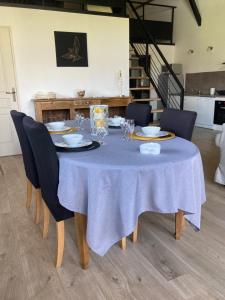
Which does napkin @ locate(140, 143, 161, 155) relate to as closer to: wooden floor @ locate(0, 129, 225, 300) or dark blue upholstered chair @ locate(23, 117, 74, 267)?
dark blue upholstered chair @ locate(23, 117, 74, 267)

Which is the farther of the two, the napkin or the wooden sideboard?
the wooden sideboard

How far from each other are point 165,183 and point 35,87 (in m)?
3.71

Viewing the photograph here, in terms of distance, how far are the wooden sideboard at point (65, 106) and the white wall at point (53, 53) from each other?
32cm

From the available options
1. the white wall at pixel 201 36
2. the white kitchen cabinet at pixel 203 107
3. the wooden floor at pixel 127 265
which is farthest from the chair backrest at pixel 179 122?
the white wall at pixel 201 36

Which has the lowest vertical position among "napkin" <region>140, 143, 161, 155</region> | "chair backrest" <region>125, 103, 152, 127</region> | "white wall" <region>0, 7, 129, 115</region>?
"napkin" <region>140, 143, 161, 155</region>

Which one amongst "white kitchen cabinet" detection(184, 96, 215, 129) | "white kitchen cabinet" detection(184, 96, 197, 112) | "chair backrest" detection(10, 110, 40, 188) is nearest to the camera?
"chair backrest" detection(10, 110, 40, 188)

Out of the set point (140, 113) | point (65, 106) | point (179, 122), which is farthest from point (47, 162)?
point (65, 106)

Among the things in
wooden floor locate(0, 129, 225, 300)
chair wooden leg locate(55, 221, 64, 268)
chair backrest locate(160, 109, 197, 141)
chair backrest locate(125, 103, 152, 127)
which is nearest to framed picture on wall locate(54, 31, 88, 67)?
chair backrest locate(125, 103, 152, 127)

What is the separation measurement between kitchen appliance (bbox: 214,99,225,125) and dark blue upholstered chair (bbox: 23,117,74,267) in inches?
216

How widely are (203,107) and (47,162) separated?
595cm

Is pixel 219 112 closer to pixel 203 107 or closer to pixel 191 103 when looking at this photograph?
pixel 203 107

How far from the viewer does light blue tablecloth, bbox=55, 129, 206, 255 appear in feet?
4.48

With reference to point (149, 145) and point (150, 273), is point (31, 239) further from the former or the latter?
point (149, 145)

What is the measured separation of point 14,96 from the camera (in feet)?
14.2
